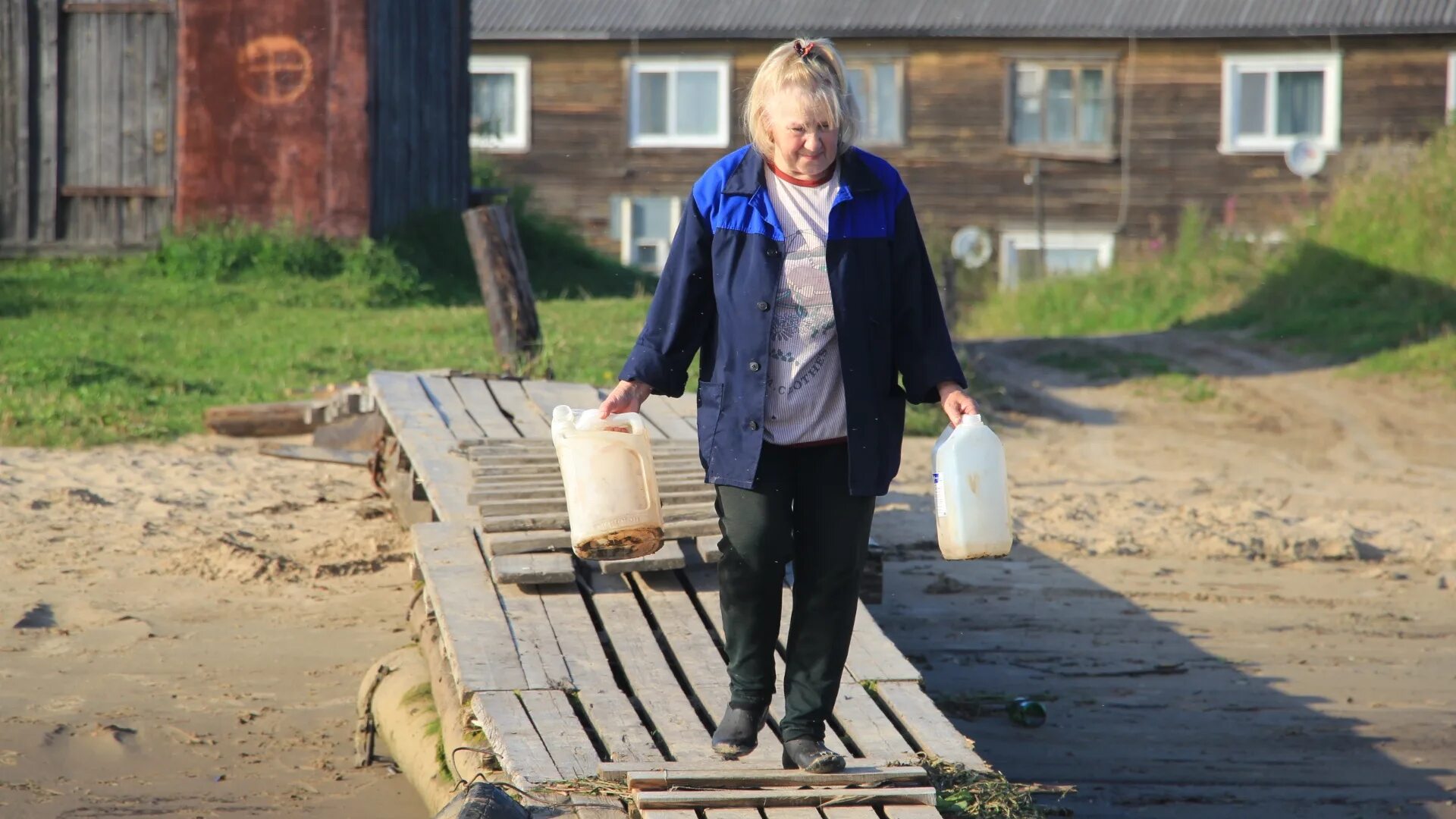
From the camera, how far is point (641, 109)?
2377 cm

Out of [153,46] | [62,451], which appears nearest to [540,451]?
[62,451]

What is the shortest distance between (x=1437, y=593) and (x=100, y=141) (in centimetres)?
1112

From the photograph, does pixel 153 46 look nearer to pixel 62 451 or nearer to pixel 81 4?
pixel 81 4

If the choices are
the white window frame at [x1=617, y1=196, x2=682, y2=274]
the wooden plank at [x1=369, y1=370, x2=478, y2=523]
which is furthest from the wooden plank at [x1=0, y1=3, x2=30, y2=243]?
the white window frame at [x1=617, y1=196, x2=682, y2=274]

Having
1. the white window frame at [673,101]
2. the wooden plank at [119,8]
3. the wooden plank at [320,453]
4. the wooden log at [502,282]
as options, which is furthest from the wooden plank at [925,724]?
the white window frame at [673,101]

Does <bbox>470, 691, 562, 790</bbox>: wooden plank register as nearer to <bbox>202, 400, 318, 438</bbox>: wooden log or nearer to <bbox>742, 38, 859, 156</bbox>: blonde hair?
<bbox>742, 38, 859, 156</bbox>: blonde hair

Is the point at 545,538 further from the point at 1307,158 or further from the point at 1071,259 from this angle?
the point at 1307,158

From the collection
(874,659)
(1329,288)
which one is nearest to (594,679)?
(874,659)

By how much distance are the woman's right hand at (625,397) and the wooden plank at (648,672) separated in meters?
0.87

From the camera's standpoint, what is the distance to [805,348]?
384 cm

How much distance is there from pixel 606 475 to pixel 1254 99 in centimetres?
2049

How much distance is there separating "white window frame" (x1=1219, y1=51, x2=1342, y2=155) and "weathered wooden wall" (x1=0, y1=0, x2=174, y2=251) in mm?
14245

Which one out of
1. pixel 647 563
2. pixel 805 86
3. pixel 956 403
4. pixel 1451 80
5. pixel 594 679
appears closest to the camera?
pixel 805 86

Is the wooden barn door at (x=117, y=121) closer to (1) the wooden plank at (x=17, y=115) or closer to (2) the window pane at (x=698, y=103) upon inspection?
(1) the wooden plank at (x=17, y=115)
